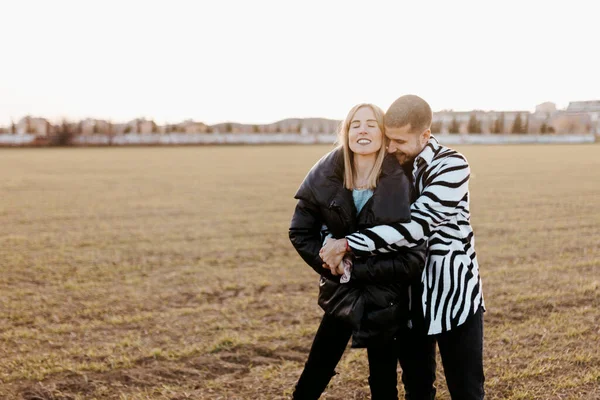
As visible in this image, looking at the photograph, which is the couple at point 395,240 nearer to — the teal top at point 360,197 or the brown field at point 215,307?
the teal top at point 360,197

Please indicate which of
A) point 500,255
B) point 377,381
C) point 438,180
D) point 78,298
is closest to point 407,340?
point 377,381

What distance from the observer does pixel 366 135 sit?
8.64 ft

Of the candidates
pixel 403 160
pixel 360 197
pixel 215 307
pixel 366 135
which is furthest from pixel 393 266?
pixel 215 307

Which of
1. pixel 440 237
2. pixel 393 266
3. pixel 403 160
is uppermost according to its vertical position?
pixel 403 160

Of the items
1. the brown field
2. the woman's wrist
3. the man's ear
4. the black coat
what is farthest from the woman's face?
the brown field

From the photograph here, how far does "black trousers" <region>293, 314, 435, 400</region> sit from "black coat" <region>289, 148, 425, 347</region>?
0.48 feet

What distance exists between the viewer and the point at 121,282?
6.73m

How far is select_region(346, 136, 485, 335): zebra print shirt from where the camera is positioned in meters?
2.50

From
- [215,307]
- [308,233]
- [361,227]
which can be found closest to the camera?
[361,227]

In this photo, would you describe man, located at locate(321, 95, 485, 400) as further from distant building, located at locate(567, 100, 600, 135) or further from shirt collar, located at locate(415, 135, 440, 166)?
distant building, located at locate(567, 100, 600, 135)

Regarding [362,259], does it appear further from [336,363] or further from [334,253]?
[336,363]

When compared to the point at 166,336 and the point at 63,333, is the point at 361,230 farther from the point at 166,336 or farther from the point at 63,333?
the point at 63,333

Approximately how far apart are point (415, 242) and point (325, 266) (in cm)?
47

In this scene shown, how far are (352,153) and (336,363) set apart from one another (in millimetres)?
1154
